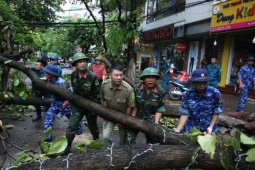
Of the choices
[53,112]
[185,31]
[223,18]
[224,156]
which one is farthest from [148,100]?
[185,31]

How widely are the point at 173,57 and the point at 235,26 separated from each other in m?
8.56

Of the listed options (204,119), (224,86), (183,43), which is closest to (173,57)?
(183,43)

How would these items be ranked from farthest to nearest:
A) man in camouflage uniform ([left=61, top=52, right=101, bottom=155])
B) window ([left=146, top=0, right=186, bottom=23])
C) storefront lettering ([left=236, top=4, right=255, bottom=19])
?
window ([left=146, top=0, right=186, bottom=23])
storefront lettering ([left=236, top=4, right=255, bottom=19])
man in camouflage uniform ([left=61, top=52, right=101, bottom=155])

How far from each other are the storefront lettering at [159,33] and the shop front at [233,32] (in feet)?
13.8

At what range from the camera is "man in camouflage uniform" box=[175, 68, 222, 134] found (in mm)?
3287

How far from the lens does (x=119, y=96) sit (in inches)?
148

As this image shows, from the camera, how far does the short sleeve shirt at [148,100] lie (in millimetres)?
3559

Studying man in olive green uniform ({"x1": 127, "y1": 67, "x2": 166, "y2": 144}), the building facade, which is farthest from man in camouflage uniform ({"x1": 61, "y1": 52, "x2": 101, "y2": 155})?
the building facade

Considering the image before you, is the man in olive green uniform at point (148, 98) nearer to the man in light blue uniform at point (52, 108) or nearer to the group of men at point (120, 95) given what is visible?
the group of men at point (120, 95)

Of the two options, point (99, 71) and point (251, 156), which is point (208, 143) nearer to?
point (251, 156)

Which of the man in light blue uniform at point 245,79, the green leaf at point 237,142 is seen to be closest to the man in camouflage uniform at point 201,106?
the green leaf at point 237,142

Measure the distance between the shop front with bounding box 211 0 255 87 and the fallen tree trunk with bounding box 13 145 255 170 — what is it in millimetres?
7693

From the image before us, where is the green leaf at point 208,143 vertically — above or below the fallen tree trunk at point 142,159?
above

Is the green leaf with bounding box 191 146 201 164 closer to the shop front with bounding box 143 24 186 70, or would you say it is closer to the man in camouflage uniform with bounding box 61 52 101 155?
the man in camouflage uniform with bounding box 61 52 101 155
